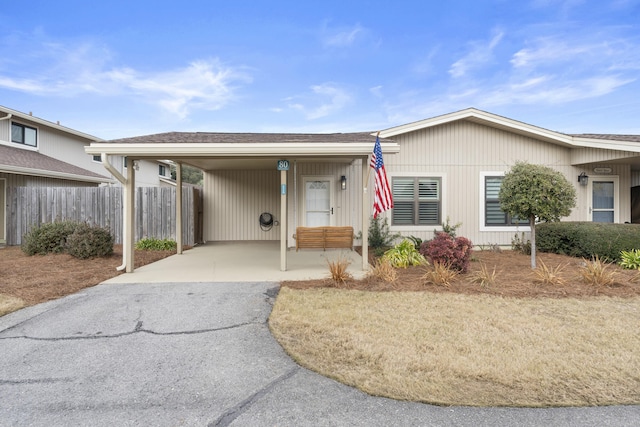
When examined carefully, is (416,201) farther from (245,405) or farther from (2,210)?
(2,210)

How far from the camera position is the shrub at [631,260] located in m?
7.21

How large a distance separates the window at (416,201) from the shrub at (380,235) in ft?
1.10

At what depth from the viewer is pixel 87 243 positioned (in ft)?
26.9

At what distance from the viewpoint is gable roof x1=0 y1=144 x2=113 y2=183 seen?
1119 cm

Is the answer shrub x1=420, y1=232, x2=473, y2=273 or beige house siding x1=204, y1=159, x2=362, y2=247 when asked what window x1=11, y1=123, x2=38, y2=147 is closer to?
beige house siding x1=204, y1=159, x2=362, y2=247

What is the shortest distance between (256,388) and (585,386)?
261 cm

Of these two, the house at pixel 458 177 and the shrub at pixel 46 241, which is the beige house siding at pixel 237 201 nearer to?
the house at pixel 458 177

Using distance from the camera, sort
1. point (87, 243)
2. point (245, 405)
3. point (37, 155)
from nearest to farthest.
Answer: point (245, 405), point (87, 243), point (37, 155)

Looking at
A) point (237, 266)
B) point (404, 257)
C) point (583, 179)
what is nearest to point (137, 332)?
point (237, 266)

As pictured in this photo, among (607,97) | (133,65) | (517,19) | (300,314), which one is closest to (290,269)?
(300,314)

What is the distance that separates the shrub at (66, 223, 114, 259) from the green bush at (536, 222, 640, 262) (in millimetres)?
11353

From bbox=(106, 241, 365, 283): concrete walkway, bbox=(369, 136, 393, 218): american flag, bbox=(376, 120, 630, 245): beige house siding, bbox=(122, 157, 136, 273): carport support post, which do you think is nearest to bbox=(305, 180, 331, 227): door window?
bbox=(106, 241, 365, 283): concrete walkway

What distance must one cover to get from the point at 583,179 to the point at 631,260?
4.08 metres

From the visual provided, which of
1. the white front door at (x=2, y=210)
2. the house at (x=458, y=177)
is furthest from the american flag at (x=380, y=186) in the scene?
the white front door at (x=2, y=210)
